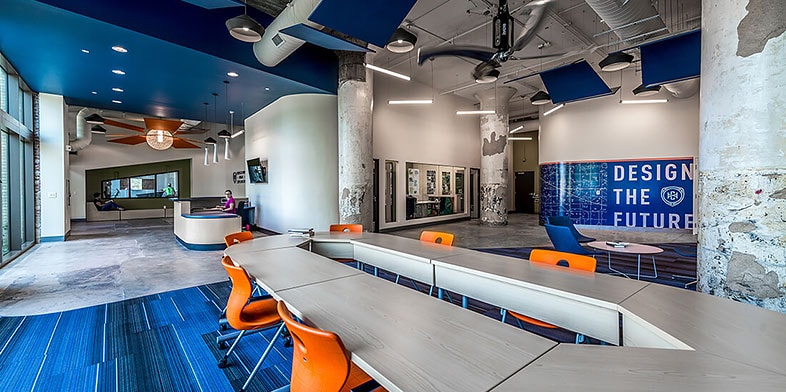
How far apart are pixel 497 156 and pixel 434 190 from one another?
2331mm

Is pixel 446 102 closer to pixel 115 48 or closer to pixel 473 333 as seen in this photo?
pixel 115 48

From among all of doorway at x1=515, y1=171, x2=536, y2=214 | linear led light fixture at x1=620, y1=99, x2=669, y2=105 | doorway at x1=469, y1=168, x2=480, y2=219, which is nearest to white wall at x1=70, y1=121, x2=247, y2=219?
doorway at x1=469, y1=168, x2=480, y2=219

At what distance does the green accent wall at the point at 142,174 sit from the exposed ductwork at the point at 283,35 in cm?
1286

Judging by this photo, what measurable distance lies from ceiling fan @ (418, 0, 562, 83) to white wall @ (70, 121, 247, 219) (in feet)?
39.6

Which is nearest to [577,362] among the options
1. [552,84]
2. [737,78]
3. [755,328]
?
[755,328]

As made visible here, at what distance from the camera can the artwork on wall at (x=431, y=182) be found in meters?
11.0

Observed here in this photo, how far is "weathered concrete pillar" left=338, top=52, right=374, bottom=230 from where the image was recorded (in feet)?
23.3

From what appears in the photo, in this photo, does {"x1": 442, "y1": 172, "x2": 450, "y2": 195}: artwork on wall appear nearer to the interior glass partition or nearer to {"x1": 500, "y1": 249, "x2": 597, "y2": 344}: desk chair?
the interior glass partition

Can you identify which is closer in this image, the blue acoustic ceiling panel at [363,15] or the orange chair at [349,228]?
the blue acoustic ceiling panel at [363,15]

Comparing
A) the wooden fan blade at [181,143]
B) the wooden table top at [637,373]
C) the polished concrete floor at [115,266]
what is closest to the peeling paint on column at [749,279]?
the wooden table top at [637,373]

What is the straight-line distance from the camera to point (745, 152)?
2.59 metres

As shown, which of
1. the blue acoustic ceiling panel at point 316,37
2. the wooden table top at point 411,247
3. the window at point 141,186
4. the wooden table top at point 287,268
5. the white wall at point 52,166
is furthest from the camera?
the window at point 141,186

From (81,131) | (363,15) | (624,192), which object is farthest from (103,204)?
(624,192)

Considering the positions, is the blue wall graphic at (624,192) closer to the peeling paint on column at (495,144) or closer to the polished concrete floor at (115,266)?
the polished concrete floor at (115,266)
